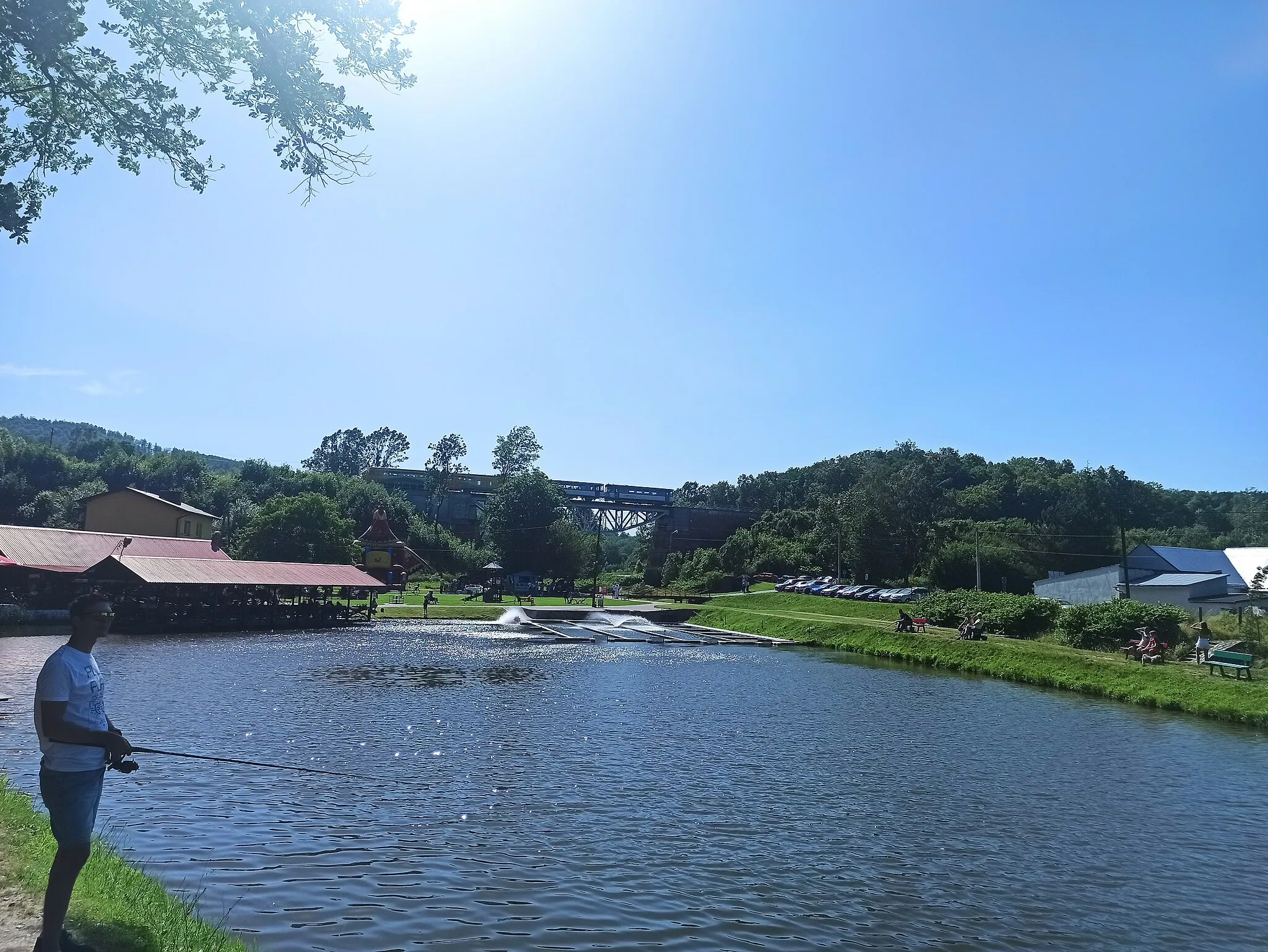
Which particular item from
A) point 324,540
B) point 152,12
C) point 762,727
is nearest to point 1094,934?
point 762,727

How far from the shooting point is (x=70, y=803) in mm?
6766

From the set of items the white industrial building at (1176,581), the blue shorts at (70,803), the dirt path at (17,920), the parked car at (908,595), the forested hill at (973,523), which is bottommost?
the dirt path at (17,920)

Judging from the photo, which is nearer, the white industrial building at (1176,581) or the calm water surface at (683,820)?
the calm water surface at (683,820)

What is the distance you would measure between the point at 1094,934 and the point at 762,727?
1372cm

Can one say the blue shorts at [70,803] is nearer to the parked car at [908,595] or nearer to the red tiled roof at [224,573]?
the red tiled roof at [224,573]

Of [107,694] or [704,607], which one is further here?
[704,607]

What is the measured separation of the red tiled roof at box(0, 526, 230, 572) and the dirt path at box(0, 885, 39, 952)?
166 ft

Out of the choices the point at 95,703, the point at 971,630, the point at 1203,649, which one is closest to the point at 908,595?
the point at 971,630

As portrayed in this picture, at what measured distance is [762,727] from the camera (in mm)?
23922

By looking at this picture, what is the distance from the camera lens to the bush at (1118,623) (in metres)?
37.6

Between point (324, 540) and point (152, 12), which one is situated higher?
point (152, 12)

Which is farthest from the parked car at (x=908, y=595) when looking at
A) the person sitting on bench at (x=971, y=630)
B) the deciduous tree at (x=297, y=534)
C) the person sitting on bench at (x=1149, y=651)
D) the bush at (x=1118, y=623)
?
the deciduous tree at (x=297, y=534)

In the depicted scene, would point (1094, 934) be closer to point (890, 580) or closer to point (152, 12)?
point (152, 12)

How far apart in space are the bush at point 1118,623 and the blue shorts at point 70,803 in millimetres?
42047
